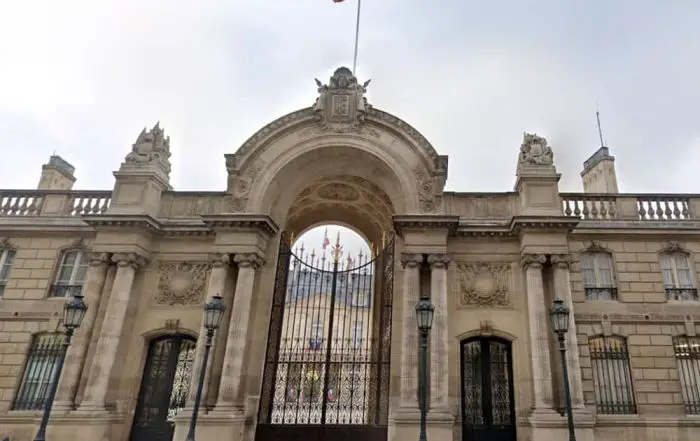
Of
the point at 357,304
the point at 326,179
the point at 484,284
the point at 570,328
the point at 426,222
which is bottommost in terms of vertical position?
the point at 570,328

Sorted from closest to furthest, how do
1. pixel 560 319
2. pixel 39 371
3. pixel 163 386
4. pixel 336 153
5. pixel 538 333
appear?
1. pixel 560 319
2. pixel 538 333
3. pixel 163 386
4. pixel 39 371
5. pixel 336 153

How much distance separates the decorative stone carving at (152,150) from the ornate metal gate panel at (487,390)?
13.5 m

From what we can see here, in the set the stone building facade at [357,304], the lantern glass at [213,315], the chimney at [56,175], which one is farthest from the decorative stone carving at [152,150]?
the lantern glass at [213,315]

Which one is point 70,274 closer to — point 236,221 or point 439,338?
point 236,221

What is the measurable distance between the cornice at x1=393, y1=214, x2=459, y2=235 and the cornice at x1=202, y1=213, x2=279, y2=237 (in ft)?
15.7

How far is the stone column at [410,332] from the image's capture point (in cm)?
1408

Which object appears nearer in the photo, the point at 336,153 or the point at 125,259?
the point at 125,259

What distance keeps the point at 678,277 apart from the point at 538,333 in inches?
249

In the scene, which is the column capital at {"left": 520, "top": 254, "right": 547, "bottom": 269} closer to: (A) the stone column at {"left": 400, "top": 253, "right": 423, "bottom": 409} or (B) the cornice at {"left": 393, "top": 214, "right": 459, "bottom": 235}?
(B) the cornice at {"left": 393, "top": 214, "right": 459, "bottom": 235}

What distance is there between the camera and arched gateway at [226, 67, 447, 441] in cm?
1588

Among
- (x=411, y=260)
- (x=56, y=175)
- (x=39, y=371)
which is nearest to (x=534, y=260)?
(x=411, y=260)

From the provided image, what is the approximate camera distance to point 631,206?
17.3 meters

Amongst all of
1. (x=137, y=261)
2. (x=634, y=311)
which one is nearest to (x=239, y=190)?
(x=137, y=261)

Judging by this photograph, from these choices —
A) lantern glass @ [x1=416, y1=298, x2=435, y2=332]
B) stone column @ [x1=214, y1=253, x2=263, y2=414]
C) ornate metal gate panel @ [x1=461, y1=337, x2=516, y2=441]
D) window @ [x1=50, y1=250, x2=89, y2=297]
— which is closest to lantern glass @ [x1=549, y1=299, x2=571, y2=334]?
A: lantern glass @ [x1=416, y1=298, x2=435, y2=332]
